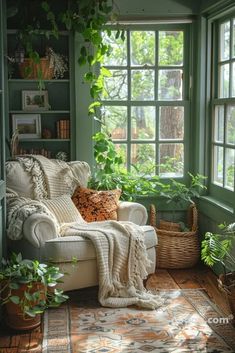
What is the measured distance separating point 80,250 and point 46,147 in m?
1.55

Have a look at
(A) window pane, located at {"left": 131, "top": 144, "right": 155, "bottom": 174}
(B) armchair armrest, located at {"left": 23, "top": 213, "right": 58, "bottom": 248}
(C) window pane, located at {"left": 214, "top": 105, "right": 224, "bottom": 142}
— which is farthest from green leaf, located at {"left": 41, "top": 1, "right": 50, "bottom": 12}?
(B) armchair armrest, located at {"left": 23, "top": 213, "right": 58, "bottom": 248}

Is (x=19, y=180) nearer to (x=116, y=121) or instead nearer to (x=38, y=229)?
(x=38, y=229)

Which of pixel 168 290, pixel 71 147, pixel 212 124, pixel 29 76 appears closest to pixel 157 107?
pixel 212 124

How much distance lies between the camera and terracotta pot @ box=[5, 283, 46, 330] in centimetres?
359

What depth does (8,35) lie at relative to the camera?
16.9 feet

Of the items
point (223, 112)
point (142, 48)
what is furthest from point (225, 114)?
point (142, 48)

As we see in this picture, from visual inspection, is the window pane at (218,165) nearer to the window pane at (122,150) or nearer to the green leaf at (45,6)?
the window pane at (122,150)

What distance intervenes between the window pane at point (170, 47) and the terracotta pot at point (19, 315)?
2619 millimetres

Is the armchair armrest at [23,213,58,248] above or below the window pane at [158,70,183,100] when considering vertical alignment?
below

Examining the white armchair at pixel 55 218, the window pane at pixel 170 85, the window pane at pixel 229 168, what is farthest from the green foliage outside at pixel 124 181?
the window pane at pixel 170 85

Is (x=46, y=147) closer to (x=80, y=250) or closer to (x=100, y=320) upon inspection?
(x=80, y=250)

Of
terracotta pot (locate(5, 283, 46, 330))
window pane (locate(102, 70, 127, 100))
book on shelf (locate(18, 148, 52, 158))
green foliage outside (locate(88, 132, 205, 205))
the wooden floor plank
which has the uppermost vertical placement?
window pane (locate(102, 70, 127, 100))

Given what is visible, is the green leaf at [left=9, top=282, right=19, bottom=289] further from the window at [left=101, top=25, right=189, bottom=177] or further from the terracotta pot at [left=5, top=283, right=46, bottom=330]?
the window at [left=101, top=25, right=189, bottom=177]

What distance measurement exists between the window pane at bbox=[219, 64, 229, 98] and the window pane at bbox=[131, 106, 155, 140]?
0.70 meters
